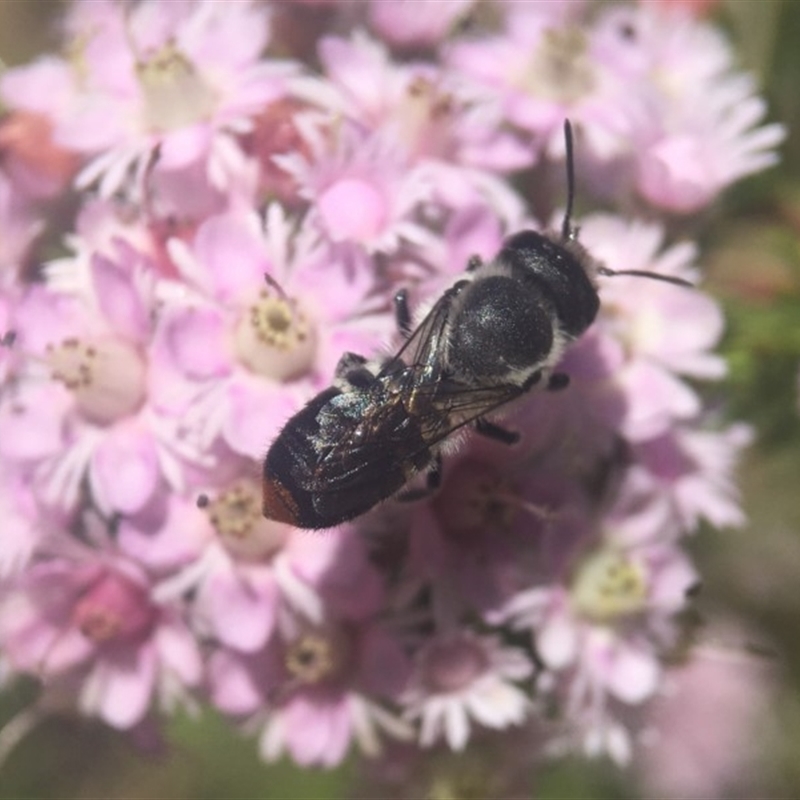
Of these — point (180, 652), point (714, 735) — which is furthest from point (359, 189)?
point (714, 735)

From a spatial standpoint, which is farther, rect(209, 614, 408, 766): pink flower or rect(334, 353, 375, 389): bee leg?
rect(209, 614, 408, 766): pink flower

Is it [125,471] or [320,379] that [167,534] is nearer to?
[125,471]

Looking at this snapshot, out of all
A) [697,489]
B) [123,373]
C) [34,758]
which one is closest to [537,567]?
[697,489]

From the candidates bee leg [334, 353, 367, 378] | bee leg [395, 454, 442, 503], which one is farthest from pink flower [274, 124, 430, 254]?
bee leg [395, 454, 442, 503]

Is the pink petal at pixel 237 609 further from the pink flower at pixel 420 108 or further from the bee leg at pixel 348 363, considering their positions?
the pink flower at pixel 420 108

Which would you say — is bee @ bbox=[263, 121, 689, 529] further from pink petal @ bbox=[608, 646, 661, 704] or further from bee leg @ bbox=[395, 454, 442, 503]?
pink petal @ bbox=[608, 646, 661, 704]

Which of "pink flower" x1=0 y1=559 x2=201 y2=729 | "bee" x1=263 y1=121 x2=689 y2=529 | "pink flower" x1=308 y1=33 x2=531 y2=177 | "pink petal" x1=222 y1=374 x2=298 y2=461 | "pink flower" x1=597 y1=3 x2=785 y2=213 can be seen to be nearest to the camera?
"bee" x1=263 y1=121 x2=689 y2=529

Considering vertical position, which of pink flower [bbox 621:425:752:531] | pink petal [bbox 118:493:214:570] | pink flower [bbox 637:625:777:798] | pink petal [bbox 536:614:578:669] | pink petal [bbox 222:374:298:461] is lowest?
pink flower [bbox 637:625:777:798]

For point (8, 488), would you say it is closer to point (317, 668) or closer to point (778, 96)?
point (317, 668)
